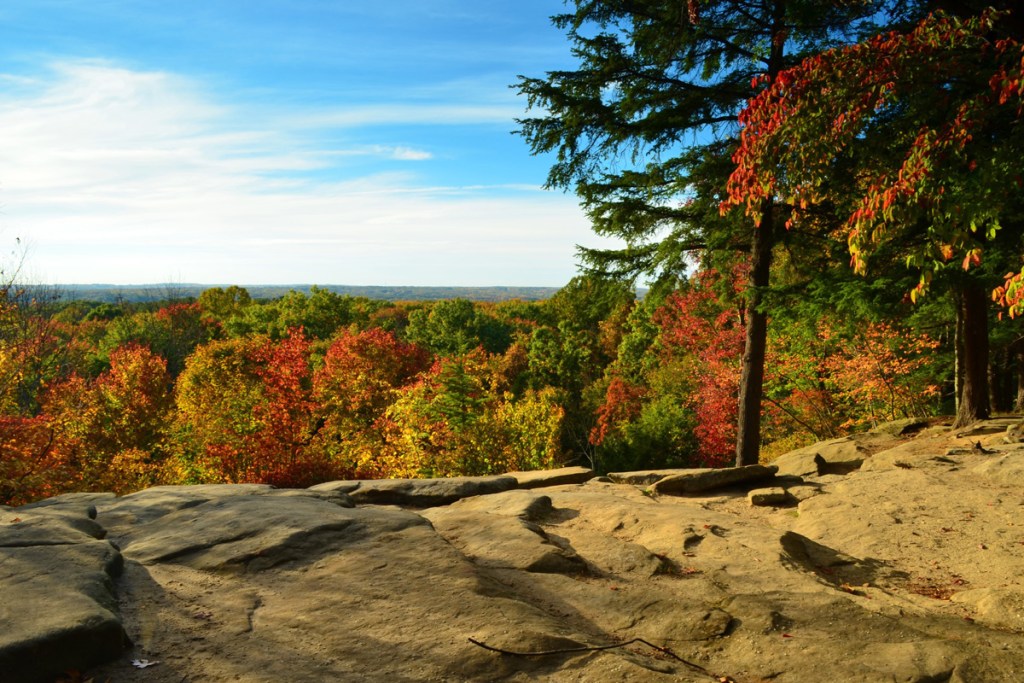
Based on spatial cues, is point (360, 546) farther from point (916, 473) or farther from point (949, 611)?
point (916, 473)

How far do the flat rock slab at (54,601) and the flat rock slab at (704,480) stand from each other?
7.37 m

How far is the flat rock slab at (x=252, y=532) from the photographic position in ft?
20.2

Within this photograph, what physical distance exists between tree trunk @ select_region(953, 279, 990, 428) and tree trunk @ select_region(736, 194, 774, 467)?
3498 mm

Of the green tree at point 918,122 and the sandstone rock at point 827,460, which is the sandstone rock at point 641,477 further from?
the green tree at point 918,122

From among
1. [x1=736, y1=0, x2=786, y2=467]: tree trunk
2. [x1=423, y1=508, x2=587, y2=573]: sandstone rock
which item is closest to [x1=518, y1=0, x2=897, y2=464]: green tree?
[x1=736, y1=0, x2=786, y2=467]: tree trunk

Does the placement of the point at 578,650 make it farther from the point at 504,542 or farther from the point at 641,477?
the point at 641,477

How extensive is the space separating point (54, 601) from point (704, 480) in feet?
27.4

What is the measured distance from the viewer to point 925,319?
15016 millimetres

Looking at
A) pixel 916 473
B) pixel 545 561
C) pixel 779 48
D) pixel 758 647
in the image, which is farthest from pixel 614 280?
pixel 758 647

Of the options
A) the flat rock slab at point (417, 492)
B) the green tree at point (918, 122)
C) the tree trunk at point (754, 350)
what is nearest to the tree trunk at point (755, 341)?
the tree trunk at point (754, 350)

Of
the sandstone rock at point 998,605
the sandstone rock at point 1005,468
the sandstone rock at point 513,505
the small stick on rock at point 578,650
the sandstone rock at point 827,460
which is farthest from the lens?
the sandstone rock at point 827,460

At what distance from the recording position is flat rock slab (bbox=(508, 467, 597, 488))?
11.4 meters

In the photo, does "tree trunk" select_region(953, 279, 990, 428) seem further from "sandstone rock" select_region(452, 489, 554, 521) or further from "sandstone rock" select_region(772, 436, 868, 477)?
"sandstone rock" select_region(452, 489, 554, 521)

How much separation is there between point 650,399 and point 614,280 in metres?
19.3
